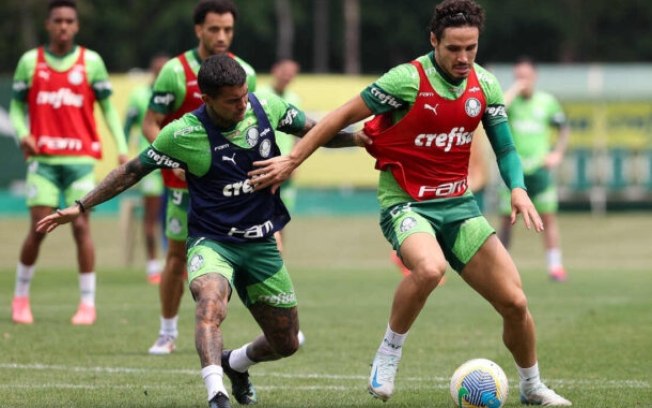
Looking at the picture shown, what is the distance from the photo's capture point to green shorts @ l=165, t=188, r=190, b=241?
9984mm

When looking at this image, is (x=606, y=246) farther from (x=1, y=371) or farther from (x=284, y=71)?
(x=1, y=371)

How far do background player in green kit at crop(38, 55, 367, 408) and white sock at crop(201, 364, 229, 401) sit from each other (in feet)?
1.55

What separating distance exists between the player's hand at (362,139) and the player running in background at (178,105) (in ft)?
6.36

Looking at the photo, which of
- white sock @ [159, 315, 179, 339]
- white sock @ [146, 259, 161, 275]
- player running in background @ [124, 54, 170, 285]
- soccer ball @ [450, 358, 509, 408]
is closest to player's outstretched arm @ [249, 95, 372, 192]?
A: soccer ball @ [450, 358, 509, 408]

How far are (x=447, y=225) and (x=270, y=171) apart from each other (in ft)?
3.52

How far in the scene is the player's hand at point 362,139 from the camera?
8.12m

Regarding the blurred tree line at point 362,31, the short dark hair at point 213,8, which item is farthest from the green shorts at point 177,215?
the blurred tree line at point 362,31

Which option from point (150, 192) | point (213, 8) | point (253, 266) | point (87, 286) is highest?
point (213, 8)

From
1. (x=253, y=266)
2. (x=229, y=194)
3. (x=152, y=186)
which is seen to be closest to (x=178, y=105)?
(x=229, y=194)

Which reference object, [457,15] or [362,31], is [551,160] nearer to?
[457,15]

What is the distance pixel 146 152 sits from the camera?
7.84m

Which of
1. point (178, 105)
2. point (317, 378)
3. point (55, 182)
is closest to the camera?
point (317, 378)

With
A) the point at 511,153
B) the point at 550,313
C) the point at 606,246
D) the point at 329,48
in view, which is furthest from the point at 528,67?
the point at 329,48

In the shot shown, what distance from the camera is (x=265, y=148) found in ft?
25.8
